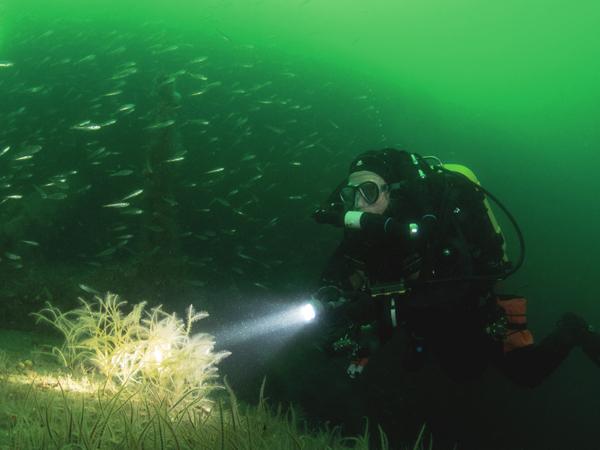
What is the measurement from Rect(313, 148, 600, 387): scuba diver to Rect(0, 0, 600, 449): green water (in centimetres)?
424

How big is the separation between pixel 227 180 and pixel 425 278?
28.7 ft

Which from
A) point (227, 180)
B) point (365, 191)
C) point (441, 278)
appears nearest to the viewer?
point (441, 278)

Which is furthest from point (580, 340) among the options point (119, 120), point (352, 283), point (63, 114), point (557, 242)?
point (63, 114)

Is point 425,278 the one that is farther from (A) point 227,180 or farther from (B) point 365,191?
(A) point 227,180

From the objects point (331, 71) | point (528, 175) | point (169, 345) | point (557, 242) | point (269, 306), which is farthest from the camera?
point (331, 71)

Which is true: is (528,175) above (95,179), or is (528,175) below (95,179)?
below

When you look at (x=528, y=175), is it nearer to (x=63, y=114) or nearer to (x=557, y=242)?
(x=557, y=242)

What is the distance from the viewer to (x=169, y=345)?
13.9 ft

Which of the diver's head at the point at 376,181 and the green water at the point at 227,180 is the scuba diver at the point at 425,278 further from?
the green water at the point at 227,180

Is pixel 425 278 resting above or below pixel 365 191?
below

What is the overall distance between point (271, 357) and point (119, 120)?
9674 mm

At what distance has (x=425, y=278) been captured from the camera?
152 inches

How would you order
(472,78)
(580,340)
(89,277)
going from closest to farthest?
1. (580,340)
2. (89,277)
3. (472,78)

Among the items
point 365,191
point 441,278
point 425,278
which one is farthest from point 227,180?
point 441,278
